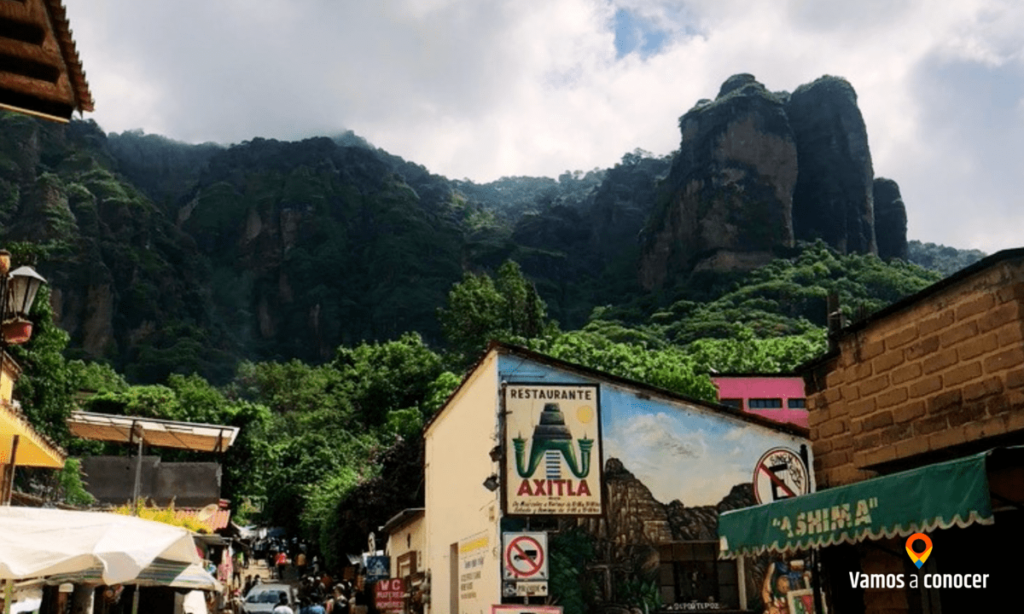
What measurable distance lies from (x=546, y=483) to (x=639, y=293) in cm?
10540

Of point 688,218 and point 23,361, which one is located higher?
point 688,218

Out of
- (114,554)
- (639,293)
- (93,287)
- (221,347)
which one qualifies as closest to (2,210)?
(93,287)

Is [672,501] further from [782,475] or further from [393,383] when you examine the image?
[393,383]

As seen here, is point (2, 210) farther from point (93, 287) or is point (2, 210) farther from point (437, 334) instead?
point (437, 334)

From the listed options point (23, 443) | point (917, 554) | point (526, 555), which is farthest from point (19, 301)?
point (917, 554)

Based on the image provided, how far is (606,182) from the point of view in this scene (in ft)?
492

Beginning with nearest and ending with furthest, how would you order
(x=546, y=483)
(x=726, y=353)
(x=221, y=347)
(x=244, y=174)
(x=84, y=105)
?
(x=84, y=105)
(x=546, y=483)
(x=726, y=353)
(x=221, y=347)
(x=244, y=174)

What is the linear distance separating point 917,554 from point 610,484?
8.83 meters

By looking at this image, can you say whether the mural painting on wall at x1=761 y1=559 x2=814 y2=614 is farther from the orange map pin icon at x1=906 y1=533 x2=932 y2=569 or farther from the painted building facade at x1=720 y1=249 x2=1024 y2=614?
the orange map pin icon at x1=906 y1=533 x2=932 y2=569

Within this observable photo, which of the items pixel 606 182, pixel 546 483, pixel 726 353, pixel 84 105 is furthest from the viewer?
pixel 606 182

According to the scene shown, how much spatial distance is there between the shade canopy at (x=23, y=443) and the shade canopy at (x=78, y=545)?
6.68 meters

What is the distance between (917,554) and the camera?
7480 mm

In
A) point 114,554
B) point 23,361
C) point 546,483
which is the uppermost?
point 23,361

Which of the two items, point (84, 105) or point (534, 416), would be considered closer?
point (84, 105)
